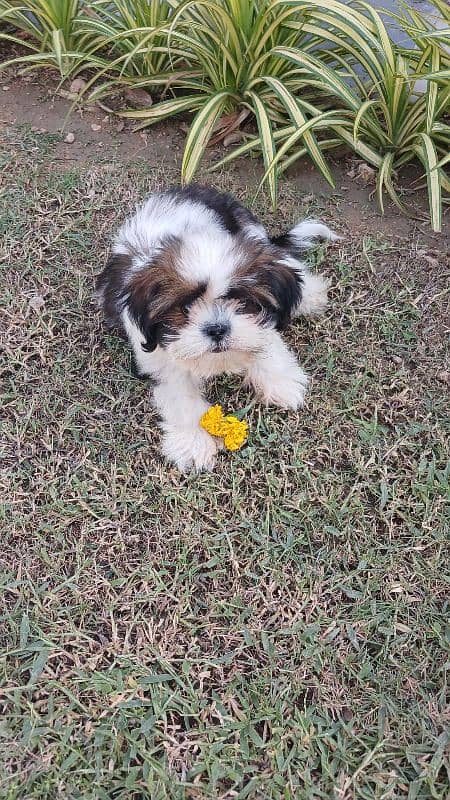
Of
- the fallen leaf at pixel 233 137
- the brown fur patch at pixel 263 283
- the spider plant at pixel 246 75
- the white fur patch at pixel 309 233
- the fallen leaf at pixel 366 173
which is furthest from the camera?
the fallen leaf at pixel 233 137

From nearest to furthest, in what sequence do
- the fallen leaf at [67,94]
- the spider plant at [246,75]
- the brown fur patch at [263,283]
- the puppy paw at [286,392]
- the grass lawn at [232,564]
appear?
the grass lawn at [232,564], the brown fur patch at [263,283], the puppy paw at [286,392], the spider plant at [246,75], the fallen leaf at [67,94]

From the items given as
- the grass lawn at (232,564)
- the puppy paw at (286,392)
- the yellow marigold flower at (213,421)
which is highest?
the puppy paw at (286,392)

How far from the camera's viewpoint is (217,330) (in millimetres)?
2205

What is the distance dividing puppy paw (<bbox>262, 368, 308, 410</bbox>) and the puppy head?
52 centimetres

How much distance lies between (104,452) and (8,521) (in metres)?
0.46

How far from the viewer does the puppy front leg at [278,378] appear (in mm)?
2789

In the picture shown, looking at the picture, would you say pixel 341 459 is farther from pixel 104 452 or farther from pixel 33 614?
pixel 33 614

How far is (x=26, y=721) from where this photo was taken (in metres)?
2.16

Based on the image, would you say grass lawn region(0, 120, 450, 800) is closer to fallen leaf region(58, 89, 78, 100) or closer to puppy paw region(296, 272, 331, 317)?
puppy paw region(296, 272, 331, 317)

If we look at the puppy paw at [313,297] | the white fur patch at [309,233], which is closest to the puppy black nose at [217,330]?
the puppy paw at [313,297]

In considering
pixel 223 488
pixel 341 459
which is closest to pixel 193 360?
pixel 223 488

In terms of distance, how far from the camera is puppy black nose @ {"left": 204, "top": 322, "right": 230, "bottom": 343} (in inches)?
86.6

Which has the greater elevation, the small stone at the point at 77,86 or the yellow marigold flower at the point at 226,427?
the small stone at the point at 77,86

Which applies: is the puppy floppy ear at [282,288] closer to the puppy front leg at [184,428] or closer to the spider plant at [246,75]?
the puppy front leg at [184,428]
